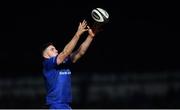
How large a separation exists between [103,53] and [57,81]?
10029 millimetres

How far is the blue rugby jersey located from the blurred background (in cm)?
737

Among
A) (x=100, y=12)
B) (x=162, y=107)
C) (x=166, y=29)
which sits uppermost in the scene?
(x=166, y=29)

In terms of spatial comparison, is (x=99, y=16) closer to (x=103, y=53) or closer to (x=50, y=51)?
(x=50, y=51)

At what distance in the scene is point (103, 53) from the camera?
17.4m

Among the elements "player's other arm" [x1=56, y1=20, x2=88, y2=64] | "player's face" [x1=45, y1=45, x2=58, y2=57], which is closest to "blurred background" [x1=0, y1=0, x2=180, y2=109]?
"player's face" [x1=45, y1=45, x2=58, y2=57]

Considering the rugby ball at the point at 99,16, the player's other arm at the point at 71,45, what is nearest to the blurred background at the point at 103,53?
the rugby ball at the point at 99,16

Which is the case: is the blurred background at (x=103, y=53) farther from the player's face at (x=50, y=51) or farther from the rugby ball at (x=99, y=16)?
the player's face at (x=50, y=51)

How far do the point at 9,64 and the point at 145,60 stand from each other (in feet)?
11.9

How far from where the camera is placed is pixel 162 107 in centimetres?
1430

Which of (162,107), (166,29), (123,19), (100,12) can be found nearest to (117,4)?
(123,19)

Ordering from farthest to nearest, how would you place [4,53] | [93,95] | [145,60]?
[4,53] < [145,60] < [93,95]

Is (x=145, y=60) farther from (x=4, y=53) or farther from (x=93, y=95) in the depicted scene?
(x=4, y=53)

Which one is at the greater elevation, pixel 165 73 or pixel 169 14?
pixel 169 14

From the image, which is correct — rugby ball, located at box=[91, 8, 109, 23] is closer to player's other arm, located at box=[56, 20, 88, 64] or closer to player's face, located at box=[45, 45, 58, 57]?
player's other arm, located at box=[56, 20, 88, 64]
